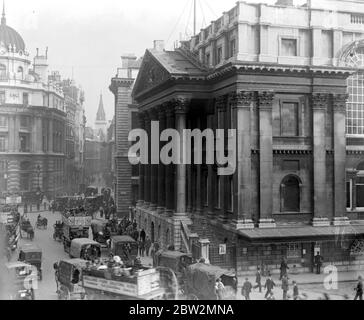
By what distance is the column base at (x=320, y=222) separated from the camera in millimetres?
36219

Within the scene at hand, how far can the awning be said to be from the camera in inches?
1331

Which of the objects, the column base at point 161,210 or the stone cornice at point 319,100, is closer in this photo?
the stone cornice at point 319,100

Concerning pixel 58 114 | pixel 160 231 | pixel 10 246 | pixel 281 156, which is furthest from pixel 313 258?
pixel 58 114

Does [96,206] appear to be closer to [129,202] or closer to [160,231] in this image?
[129,202]

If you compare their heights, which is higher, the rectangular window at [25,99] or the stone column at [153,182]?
the rectangular window at [25,99]

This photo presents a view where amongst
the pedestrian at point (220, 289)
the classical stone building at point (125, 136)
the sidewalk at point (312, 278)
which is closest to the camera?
the pedestrian at point (220, 289)

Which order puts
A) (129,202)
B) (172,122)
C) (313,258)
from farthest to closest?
(129,202) → (172,122) → (313,258)

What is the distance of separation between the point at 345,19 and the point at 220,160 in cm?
1313

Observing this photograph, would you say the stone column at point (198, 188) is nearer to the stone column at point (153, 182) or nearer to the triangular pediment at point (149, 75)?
the triangular pediment at point (149, 75)

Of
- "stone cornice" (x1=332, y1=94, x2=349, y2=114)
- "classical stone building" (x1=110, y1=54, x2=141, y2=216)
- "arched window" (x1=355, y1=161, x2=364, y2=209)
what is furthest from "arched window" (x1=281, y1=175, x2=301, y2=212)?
"classical stone building" (x1=110, y1=54, x2=141, y2=216)

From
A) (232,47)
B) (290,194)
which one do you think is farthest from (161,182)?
(232,47)

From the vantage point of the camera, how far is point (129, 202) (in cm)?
6144

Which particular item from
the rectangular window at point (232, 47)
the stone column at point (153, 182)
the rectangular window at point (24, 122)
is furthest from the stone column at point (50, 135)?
the rectangular window at point (232, 47)

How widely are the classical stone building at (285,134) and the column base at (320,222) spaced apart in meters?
0.07
